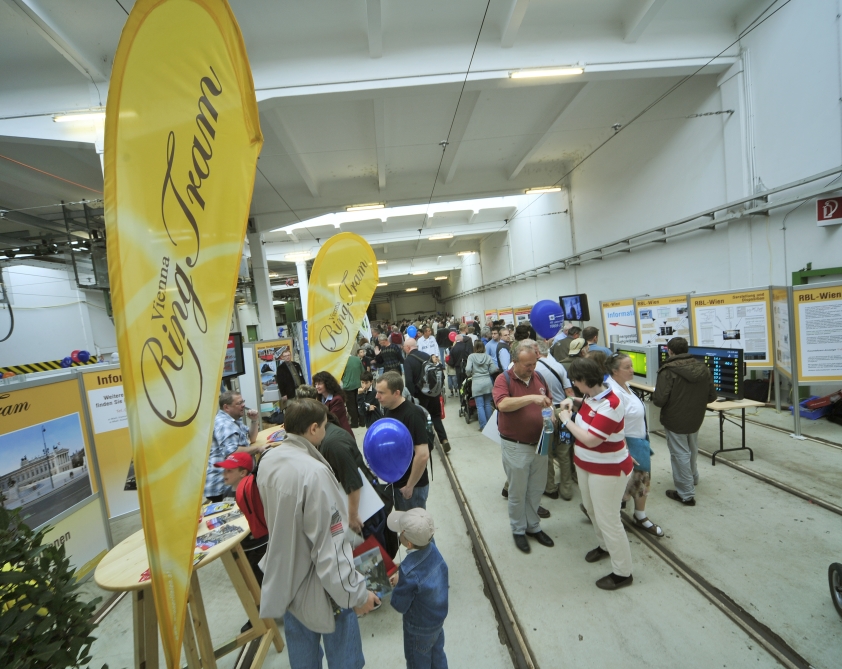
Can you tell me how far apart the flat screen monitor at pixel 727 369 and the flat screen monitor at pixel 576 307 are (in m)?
4.69

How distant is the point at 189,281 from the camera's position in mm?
1063

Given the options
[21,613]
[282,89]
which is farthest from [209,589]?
[282,89]

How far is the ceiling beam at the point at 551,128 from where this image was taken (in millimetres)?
6139

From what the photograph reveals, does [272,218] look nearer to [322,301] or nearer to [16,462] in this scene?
[322,301]

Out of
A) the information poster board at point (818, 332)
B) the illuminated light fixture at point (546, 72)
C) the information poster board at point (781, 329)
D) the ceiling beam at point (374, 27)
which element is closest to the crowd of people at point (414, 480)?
the information poster board at point (818, 332)

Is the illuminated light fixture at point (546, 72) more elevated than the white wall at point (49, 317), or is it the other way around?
the illuminated light fixture at point (546, 72)

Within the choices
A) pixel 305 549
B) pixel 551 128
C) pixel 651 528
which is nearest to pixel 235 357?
pixel 305 549

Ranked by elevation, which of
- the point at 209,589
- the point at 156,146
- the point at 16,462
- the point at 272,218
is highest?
the point at 272,218

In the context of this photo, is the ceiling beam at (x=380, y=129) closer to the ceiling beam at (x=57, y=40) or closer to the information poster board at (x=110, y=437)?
the ceiling beam at (x=57, y=40)

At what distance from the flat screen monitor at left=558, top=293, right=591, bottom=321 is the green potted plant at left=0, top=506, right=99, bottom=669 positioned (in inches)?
353

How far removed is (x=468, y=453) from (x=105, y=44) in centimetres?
681

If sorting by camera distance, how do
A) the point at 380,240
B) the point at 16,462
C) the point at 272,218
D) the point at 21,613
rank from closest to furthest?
the point at 21,613, the point at 16,462, the point at 272,218, the point at 380,240

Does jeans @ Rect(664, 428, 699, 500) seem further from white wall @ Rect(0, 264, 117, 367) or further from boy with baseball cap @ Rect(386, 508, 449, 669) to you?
white wall @ Rect(0, 264, 117, 367)

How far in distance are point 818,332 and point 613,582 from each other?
3.97 m
